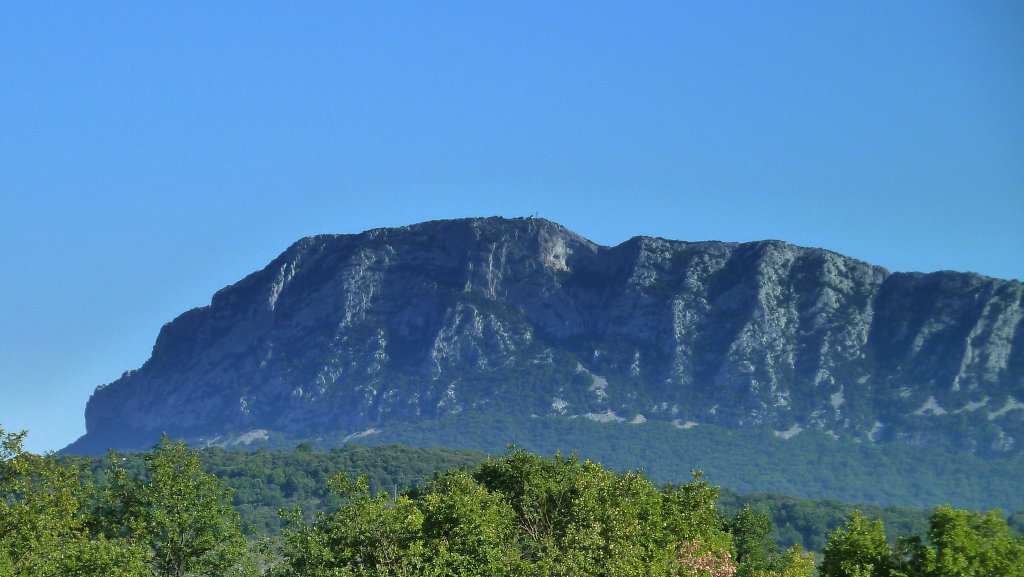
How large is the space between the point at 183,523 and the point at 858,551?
163 feet

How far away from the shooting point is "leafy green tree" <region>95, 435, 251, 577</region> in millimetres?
97125

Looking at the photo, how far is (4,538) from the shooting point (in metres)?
99.8

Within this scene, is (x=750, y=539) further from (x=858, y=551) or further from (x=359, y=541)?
(x=359, y=541)

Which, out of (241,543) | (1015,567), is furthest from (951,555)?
(241,543)

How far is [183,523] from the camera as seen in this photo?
321ft

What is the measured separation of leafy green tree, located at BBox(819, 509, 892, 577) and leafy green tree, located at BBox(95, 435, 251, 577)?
144 feet

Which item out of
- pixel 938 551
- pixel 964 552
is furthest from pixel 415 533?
pixel 964 552

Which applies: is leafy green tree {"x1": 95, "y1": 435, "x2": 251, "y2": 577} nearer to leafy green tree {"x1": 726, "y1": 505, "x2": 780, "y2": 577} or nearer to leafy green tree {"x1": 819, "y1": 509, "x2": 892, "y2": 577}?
leafy green tree {"x1": 819, "y1": 509, "x2": 892, "y2": 577}

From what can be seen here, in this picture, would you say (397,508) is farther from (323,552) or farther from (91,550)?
(91,550)

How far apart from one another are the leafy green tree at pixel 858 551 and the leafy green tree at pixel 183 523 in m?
43.9

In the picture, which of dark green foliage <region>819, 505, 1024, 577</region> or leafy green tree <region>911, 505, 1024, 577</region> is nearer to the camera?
leafy green tree <region>911, 505, 1024, 577</region>

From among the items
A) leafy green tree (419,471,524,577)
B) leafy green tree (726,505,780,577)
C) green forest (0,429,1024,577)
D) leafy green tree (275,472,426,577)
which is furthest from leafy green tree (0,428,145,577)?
leafy green tree (726,505,780,577)

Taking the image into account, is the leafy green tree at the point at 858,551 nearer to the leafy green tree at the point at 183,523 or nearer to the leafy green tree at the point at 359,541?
the leafy green tree at the point at 359,541

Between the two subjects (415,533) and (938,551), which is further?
(938,551)
